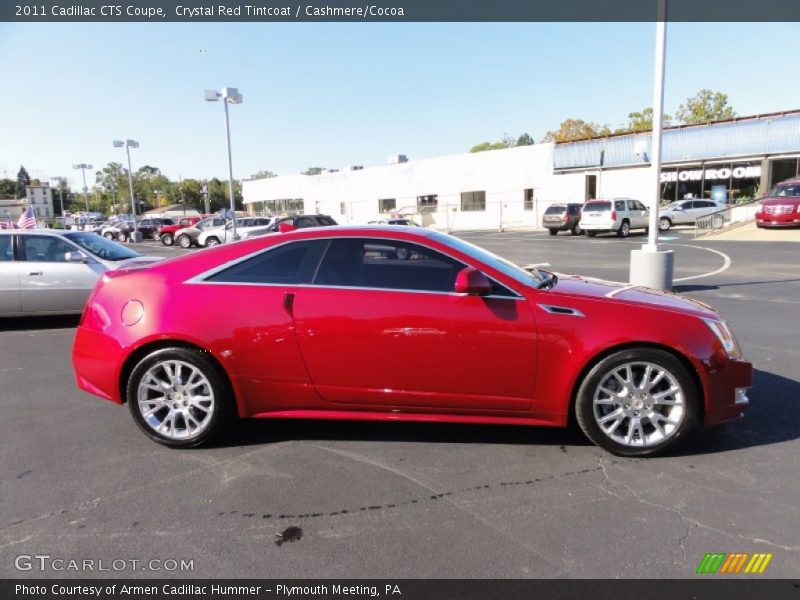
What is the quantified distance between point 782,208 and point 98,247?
26.4m

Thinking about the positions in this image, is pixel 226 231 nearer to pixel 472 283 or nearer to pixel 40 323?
pixel 40 323

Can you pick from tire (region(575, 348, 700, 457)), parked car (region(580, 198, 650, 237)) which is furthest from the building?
tire (region(575, 348, 700, 457))

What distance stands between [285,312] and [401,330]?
32.2 inches

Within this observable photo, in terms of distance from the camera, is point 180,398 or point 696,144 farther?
point 696,144

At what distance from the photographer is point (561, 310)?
3.62m

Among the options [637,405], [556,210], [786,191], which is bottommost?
[637,405]

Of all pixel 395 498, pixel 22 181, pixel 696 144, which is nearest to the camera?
pixel 395 498

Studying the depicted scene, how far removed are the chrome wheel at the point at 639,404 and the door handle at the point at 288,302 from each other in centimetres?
212

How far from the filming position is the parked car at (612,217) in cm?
2600

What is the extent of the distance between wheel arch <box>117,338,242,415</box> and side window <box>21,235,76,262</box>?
Answer: 5387 millimetres

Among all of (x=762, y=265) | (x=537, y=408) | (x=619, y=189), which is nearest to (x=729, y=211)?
(x=619, y=189)

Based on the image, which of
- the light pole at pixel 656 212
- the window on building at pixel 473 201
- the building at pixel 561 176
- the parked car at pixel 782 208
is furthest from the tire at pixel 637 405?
the window on building at pixel 473 201

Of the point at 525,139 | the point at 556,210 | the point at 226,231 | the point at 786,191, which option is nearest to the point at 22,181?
the point at 525,139

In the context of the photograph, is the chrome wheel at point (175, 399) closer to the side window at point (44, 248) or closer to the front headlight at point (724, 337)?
the front headlight at point (724, 337)
